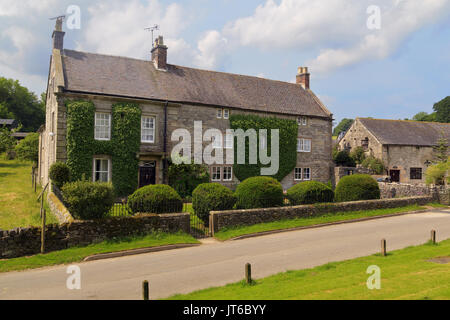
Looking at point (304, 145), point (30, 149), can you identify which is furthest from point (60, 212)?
point (30, 149)

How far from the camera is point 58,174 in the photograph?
2112cm

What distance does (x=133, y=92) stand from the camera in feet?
82.6

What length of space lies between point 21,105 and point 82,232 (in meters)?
78.3

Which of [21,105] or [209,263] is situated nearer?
→ [209,263]

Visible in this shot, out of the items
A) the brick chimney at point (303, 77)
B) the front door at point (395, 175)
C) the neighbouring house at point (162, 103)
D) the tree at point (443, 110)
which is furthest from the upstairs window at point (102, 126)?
the tree at point (443, 110)

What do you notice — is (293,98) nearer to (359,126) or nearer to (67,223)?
(359,126)

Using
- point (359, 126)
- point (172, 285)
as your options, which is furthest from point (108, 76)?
point (359, 126)

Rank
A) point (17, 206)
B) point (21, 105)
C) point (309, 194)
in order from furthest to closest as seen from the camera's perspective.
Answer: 1. point (21, 105)
2. point (17, 206)
3. point (309, 194)

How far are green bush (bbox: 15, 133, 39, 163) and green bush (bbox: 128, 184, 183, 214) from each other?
29.8 m

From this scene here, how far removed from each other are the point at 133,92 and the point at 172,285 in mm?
18383

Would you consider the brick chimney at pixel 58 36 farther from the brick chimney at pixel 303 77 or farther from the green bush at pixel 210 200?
the brick chimney at pixel 303 77

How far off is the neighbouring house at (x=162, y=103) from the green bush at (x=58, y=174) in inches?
56.6

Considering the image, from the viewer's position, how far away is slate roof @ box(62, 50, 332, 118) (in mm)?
24833

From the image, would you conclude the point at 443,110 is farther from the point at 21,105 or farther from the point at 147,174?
the point at 21,105
